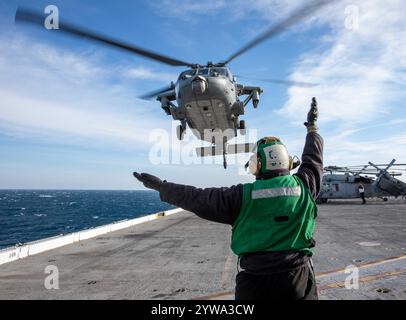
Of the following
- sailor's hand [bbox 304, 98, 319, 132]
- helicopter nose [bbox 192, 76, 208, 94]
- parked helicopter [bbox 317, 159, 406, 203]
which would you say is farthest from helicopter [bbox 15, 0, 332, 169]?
parked helicopter [bbox 317, 159, 406, 203]

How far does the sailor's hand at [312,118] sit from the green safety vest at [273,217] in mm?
855

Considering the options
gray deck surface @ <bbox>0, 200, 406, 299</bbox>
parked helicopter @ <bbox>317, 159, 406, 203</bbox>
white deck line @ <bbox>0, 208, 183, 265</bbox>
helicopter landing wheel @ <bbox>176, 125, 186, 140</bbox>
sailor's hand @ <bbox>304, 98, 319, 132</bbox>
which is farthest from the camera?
parked helicopter @ <bbox>317, 159, 406, 203</bbox>

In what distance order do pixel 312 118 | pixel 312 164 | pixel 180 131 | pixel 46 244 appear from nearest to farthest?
pixel 312 164
pixel 312 118
pixel 46 244
pixel 180 131

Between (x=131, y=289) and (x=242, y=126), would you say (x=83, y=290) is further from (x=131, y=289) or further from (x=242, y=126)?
(x=242, y=126)

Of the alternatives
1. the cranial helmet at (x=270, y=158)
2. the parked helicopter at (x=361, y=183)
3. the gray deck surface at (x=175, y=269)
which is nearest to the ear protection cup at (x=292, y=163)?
the cranial helmet at (x=270, y=158)

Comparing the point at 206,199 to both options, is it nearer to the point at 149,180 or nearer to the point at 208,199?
the point at 208,199

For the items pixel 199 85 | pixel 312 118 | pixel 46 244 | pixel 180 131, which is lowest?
pixel 46 244

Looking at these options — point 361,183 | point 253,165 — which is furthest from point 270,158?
point 361,183

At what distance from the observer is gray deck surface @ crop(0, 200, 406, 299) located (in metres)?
7.39

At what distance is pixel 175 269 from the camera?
9.68 meters

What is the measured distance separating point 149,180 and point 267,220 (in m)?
1.16

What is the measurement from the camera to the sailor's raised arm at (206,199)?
3.19 m

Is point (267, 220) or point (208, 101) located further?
point (208, 101)

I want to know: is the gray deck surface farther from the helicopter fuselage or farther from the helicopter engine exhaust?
the helicopter engine exhaust
